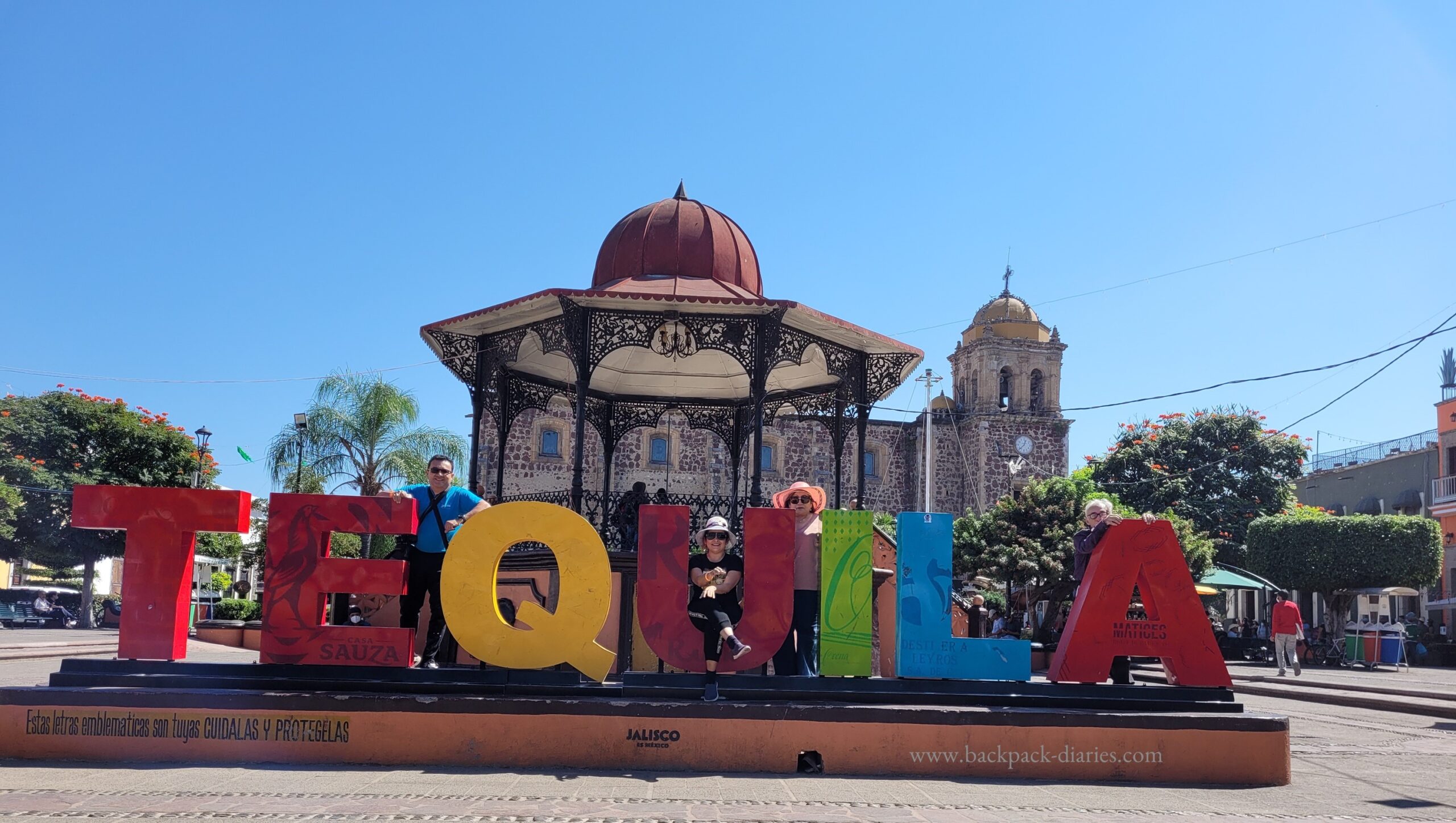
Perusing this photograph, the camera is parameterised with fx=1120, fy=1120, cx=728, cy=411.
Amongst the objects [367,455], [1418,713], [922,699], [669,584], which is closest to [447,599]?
[669,584]

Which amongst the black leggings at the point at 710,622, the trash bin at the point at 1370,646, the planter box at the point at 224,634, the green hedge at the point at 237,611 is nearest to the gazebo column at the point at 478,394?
the black leggings at the point at 710,622

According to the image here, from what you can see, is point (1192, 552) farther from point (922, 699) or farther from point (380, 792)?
point (380, 792)

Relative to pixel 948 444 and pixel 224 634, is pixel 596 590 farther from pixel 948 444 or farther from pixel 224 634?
pixel 948 444

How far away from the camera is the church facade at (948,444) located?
146ft

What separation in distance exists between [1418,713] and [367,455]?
22703 mm

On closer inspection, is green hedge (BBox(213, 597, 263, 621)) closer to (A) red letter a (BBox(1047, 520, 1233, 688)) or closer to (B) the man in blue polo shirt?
(B) the man in blue polo shirt

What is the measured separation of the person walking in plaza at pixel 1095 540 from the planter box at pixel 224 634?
58.5ft

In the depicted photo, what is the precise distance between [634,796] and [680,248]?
8.19 meters

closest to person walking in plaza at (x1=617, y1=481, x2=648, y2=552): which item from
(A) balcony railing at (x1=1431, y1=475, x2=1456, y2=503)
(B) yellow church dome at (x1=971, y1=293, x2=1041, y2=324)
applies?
(A) balcony railing at (x1=1431, y1=475, x2=1456, y2=503)

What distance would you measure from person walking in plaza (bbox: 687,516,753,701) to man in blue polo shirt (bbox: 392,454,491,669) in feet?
5.44

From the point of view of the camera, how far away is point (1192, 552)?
26.7 m

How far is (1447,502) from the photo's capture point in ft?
118

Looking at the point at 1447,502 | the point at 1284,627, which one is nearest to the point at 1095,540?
the point at 1284,627

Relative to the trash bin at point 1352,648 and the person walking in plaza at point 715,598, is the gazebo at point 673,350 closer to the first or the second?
the person walking in plaza at point 715,598
